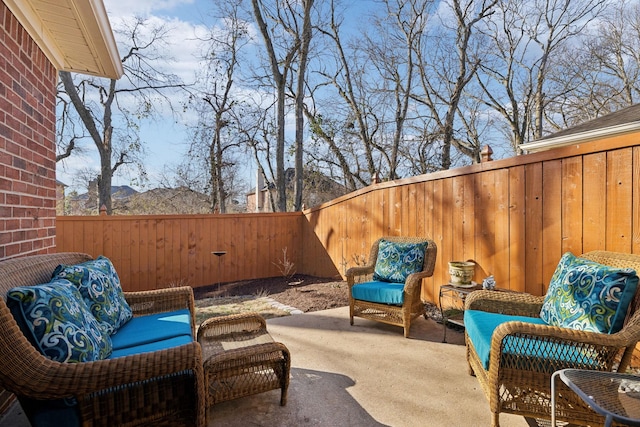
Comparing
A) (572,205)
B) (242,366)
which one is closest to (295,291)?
Answer: (242,366)

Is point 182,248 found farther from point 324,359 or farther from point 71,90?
point 71,90

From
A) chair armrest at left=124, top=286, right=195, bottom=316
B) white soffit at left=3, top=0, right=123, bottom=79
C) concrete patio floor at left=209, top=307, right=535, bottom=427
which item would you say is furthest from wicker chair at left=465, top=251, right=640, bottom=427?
white soffit at left=3, top=0, right=123, bottom=79

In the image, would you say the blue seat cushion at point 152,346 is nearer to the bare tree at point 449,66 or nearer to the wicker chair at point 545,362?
the wicker chair at point 545,362

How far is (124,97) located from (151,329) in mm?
8535

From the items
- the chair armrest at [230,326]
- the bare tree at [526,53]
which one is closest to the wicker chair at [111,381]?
the chair armrest at [230,326]

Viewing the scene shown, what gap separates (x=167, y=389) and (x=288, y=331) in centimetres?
187

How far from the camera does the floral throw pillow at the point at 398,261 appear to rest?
3336 millimetres

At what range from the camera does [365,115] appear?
1022cm

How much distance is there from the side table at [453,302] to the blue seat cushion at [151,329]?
7.00ft

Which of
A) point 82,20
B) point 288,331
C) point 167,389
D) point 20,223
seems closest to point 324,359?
point 288,331

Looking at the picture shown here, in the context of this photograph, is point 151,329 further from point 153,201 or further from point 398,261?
point 153,201

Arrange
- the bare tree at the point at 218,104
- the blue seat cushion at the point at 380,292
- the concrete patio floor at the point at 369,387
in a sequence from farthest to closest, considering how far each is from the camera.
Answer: the bare tree at the point at 218,104, the blue seat cushion at the point at 380,292, the concrete patio floor at the point at 369,387

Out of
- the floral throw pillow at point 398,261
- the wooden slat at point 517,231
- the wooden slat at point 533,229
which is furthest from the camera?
the floral throw pillow at point 398,261

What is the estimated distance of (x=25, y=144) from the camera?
2201mm
